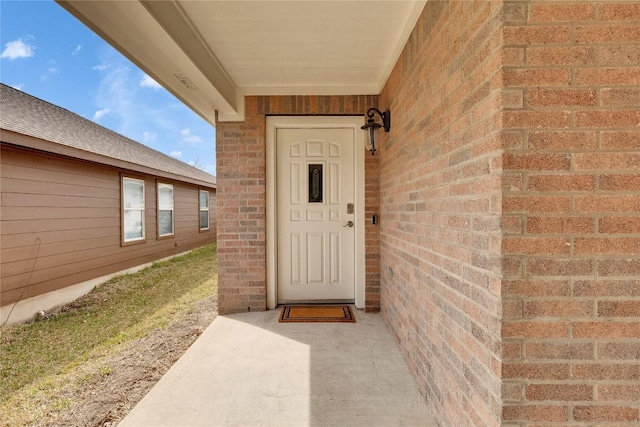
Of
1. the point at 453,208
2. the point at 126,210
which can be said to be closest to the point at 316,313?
the point at 453,208

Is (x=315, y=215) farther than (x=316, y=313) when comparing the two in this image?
Yes

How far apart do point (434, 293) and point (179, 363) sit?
1.98 metres

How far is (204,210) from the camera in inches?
403

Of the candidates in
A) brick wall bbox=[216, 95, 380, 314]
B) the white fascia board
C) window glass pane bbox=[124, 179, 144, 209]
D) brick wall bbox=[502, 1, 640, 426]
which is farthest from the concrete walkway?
window glass pane bbox=[124, 179, 144, 209]

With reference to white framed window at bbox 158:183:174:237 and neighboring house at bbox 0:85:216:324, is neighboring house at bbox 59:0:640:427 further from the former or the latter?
white framed window at bbox 158:183:174:237

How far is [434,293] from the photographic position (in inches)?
69.9

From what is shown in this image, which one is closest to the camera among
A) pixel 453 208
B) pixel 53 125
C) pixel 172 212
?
pixel 453 208

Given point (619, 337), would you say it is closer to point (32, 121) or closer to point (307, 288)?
point (307, 288)

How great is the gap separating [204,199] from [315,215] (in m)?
7.64

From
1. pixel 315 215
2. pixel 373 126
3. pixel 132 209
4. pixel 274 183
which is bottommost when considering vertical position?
pixel 315 215

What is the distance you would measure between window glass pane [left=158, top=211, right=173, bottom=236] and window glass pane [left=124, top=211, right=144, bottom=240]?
2.31ft

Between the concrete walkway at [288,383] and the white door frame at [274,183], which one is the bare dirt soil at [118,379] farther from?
the white door frame at [274,183]

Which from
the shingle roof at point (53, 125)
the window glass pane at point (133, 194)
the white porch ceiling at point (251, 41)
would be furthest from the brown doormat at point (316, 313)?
the window glass pane at point (133, 194)

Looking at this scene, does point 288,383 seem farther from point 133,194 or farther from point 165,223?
point 165,223
